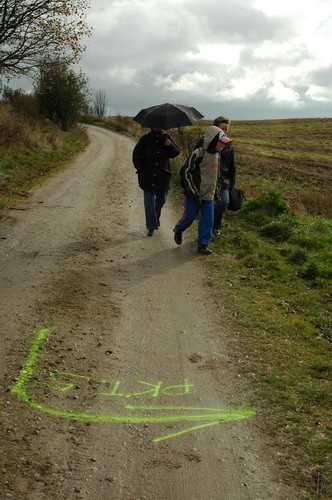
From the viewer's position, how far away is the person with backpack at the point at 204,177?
→ 26.9 feet

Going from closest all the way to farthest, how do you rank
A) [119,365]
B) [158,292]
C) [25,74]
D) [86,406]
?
[86,406]
[119,365]
[158,292]
[25,74]

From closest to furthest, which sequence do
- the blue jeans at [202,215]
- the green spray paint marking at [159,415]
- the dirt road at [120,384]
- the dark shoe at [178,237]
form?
the dirt road at [120,384] < the green spray paint marking at [159,415] < the blue jeans at [202,215] < the dark shoe at [178,237]

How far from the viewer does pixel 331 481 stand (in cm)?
347

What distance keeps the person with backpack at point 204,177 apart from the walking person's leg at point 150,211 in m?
1.00

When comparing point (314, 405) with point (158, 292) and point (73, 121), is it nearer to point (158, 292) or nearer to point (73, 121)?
point (158, 292)

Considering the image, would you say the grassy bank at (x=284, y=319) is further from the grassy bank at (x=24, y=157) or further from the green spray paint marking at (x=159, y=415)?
the grassy bank at (x=24, y=157)

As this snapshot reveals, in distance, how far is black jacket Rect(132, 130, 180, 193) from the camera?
30.4 ft

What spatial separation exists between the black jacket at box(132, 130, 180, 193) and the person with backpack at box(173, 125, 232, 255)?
917mm

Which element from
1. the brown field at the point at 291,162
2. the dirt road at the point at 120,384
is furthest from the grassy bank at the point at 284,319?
the brown field at the point at 291,162

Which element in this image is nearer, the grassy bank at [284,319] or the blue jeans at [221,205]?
the grassy bank at [284,319]

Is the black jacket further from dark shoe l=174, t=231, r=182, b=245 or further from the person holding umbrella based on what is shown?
dark shoe l=174, t=231, r=182, b=245

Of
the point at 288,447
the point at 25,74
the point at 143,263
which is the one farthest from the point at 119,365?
the point at 25,74

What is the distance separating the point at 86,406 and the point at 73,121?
1408 inches

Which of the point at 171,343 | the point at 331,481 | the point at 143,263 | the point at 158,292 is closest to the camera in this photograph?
the point at 331,481
